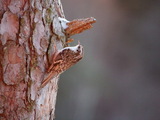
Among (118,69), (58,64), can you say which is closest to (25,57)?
(58,64)

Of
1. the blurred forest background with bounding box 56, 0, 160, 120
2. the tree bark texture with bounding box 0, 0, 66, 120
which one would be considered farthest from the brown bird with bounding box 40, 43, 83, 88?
the blurred forest background with bounding box 56, 0, 160, 120

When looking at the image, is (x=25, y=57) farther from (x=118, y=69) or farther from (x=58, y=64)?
(x=118, y=69)

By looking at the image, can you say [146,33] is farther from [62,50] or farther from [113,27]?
[62,50]

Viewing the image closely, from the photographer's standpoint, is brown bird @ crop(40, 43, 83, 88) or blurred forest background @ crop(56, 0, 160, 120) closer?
brown bird @ crop(40, 43, 83, 88)

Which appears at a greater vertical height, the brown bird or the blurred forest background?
the brown bird

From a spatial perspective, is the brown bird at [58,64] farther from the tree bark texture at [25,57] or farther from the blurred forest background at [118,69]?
the blurred forest background at [118,69]

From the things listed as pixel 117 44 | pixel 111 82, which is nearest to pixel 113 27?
pixel 117 44

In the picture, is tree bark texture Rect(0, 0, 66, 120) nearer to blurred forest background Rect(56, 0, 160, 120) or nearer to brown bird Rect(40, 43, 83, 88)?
brown bird Rect(40, 43, 83, 88)
